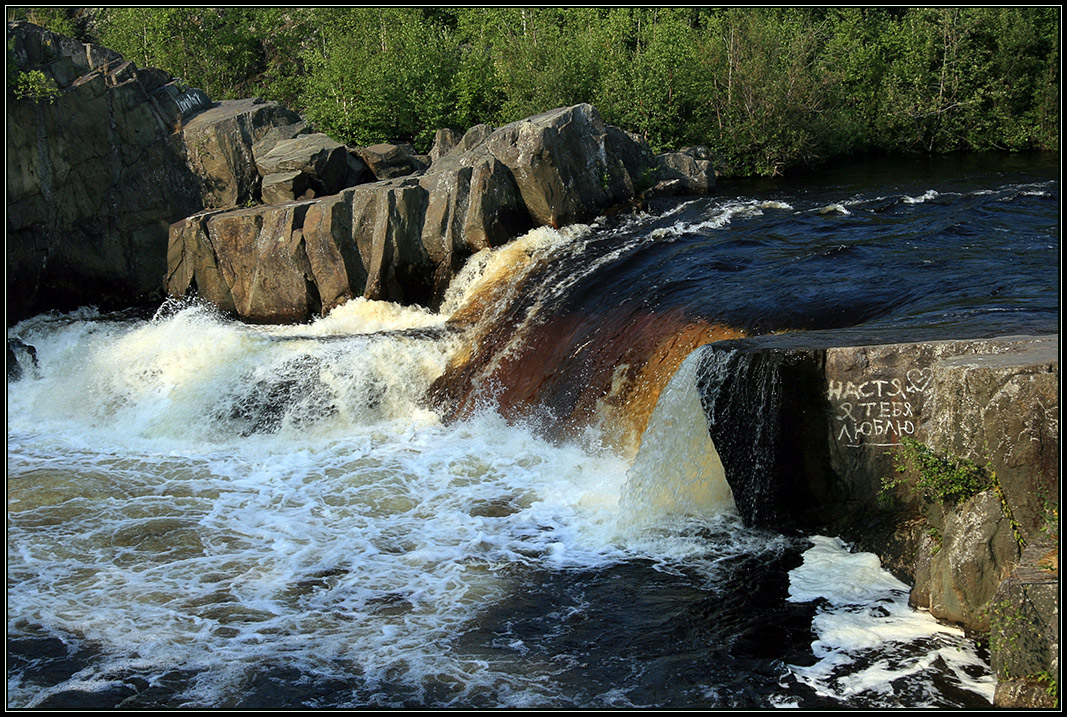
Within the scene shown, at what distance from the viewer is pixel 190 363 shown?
13188 mm

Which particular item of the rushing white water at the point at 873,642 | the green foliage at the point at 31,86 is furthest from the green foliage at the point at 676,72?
the rushing white water at the point at 873,642

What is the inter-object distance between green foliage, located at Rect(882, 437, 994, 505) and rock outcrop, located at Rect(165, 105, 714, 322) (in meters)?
9.01

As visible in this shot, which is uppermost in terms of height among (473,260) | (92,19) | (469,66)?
(92,19)

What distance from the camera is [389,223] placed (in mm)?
14375

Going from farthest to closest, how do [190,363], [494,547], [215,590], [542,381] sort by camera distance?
1. [190,363]
2. [542,381]
3. [494,547]
4. [215,590]

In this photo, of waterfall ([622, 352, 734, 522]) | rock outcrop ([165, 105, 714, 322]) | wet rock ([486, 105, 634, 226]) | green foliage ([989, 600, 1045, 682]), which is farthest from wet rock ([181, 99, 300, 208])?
green foliage ([989, 600, 1045, 682])

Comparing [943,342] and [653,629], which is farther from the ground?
[943,342]

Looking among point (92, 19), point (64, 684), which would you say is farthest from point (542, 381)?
point (92, 19)

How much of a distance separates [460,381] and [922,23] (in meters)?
18.3

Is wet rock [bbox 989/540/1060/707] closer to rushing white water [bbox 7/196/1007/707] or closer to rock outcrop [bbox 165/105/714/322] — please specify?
rushing white water [bbox 7/196/1007/707]

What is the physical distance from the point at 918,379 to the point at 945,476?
916mm

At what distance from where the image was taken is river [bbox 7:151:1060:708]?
6367 mm

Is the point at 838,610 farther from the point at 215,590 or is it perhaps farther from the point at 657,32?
the point at 657,32

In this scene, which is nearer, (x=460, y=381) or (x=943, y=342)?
(x=943, y=342)
